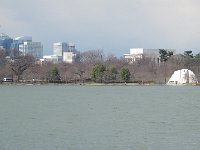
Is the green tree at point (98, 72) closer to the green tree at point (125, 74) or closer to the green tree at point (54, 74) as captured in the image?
the green tree at point (125, 74)

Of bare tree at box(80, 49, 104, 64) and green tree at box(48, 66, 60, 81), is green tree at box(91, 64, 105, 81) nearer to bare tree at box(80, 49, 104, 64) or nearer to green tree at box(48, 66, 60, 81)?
green tree at box(48, 66, 60, 81)

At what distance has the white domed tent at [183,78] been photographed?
326 feet

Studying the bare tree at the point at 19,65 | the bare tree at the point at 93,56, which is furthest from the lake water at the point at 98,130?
the bare tree at the point at 93,56

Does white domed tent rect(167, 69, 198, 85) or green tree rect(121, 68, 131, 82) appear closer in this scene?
green tree rect(121, 68, 131, 82)

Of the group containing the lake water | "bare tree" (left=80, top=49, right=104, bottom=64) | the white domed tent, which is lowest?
the lake water

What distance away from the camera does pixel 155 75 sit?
4375 inches

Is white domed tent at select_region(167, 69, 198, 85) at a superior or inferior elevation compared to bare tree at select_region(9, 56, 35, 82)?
inferior

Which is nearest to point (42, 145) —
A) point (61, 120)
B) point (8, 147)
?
point (8, 147)

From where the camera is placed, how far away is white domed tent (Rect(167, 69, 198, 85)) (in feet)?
326

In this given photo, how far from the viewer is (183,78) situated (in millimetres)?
99688

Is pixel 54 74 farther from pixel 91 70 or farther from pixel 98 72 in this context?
pixel 98 72

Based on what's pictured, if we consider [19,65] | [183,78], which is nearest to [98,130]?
[183,78]

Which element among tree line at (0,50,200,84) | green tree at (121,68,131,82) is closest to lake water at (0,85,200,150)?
green tree at (121,68,131,82)

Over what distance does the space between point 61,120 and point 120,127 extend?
162 inches
